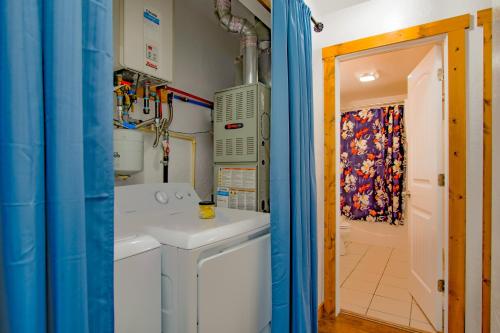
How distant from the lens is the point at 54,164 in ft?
1.83

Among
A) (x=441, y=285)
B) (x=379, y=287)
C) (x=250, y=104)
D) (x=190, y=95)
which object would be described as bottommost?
(x=379, y=287)

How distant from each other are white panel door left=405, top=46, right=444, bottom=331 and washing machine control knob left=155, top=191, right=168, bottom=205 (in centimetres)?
193

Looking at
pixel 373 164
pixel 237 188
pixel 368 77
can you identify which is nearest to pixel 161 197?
pixel 237 188

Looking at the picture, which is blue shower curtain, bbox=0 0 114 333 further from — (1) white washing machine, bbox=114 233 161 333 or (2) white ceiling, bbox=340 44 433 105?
(2) white ceiling, bbox=340 44 433 105

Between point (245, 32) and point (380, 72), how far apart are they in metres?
2.29

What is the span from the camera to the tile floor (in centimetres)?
218

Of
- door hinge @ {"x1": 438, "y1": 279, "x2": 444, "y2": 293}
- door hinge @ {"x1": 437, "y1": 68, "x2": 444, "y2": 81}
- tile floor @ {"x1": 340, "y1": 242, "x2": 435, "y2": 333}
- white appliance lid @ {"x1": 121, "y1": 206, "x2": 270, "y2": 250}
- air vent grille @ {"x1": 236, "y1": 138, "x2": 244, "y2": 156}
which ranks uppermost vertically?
door hinge @ {"x1": 437, "y1": 68, "x2": 444, "y2": 81}

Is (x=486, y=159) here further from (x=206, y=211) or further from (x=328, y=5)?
(x=206, y=211)

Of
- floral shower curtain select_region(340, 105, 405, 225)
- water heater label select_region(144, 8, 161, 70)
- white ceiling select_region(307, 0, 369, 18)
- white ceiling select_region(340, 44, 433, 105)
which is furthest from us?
floral shower curtain select_region(340, 105, 405, 225)

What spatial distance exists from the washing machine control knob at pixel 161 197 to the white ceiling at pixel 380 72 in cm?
201

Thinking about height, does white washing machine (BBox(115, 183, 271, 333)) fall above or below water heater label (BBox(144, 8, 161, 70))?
below

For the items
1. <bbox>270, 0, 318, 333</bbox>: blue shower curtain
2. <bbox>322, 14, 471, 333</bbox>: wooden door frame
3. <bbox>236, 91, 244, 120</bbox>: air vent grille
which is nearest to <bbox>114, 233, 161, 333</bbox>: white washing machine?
<bbox>270, 0, 318, 333</bbox>: blue shower curtain

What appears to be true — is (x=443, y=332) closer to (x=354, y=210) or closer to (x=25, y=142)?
(x=354, y=210)

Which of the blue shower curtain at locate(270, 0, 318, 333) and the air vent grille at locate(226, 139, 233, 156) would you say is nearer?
Answer: the blue shower curtain at locate(270, 0, 318, 333)
